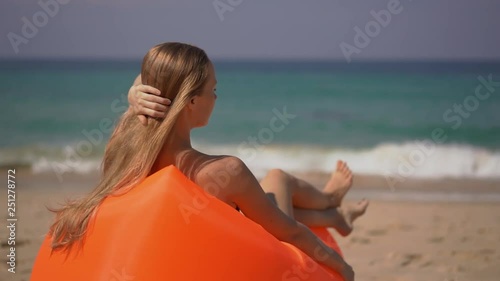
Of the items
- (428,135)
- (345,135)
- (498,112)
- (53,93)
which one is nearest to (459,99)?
(498,112)

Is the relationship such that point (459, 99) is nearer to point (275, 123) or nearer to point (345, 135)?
point (275, 123)

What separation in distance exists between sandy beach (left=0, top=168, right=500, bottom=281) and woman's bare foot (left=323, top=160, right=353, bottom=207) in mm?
1096

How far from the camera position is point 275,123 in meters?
18.9

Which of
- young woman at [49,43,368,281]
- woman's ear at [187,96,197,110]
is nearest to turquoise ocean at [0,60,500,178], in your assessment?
young woman at [49,43,368,281]

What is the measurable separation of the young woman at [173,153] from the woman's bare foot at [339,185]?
1.21m

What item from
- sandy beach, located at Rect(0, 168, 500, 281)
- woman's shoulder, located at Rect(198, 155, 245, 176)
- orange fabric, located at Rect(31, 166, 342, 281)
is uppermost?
woman's shoulder, located at Rect(198, 155, 245, 176)

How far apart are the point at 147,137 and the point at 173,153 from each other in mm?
109

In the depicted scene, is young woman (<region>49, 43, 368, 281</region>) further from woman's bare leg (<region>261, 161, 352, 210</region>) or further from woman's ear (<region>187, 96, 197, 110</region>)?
woman's bare leg (<region>261, 161, 352, 210</region>)

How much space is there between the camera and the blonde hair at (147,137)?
8.12 ft

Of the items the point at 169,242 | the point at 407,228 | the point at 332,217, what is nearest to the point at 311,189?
the point at 332,217

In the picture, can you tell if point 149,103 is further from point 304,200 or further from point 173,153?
point 304,200

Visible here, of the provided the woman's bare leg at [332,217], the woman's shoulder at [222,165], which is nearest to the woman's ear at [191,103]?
the woman's shoulder at [222,165]

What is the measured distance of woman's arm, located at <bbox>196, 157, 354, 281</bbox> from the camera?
8.28 feet

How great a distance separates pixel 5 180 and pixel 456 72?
884 inches
